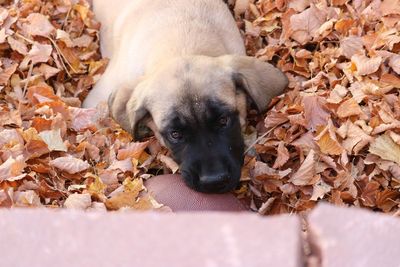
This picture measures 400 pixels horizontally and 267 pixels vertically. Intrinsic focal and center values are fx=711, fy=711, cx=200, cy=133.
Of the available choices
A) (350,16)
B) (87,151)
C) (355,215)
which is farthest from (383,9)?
(355,215)

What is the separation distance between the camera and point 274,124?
11.8 ft

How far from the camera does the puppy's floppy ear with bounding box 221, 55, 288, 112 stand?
3400 millimetres

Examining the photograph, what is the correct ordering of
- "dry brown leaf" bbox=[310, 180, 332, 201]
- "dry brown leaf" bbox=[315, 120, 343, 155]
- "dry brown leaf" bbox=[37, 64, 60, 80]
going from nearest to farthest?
"dry brown leaf" bbox=[310, 180, 332, 201]
"dry brown leaf" bbox=[315, 120, 343, 155]
"dry brown leaf" bbox=[37, 64, 60, 80]

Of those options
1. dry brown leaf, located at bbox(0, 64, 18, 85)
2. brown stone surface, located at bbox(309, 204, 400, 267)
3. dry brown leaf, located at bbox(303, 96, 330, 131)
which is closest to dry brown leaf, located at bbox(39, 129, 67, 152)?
dry brown leaf, located at bbox(0, 64, 18, 85)

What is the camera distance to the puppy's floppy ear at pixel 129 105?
3453 millimetres

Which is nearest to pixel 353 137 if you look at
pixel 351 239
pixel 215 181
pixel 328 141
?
pixel 328 141

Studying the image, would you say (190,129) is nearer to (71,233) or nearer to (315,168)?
(315,168)

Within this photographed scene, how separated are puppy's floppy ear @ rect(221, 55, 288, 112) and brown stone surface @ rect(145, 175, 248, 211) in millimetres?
503

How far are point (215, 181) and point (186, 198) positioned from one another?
155mm

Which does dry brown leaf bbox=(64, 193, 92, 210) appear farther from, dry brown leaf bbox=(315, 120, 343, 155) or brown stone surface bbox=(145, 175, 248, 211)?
dry brown leaf bbox=(315, 120, 343, 155)

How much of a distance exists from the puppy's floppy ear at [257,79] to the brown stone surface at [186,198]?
19.8 inches

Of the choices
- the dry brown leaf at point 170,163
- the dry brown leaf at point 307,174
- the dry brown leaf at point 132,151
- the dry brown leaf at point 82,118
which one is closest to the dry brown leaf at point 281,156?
the dry brown leaf at point 307,174

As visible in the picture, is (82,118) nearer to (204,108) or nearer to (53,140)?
(53,140)

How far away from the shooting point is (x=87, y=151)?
3594mm
